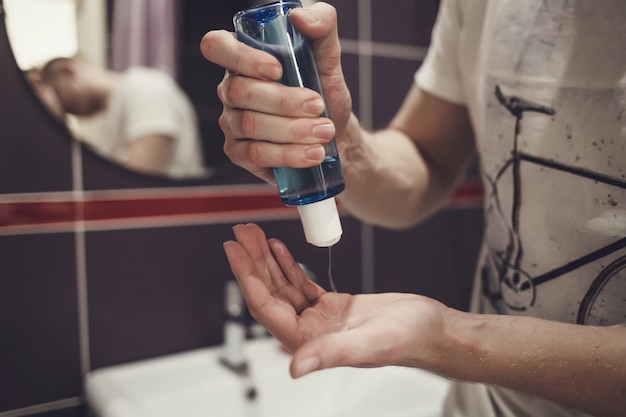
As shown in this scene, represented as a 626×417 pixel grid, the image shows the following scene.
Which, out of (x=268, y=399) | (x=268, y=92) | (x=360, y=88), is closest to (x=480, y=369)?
(x=268, y=92)

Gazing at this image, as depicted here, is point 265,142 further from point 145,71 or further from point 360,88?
point 360,88

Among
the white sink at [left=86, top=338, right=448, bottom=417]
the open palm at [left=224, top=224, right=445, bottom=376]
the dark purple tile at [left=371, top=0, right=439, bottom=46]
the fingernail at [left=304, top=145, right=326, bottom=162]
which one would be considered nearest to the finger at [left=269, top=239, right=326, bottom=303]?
the open palm at [left=224, top=224, right=445, bottom=376]

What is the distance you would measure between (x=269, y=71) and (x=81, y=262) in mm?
640

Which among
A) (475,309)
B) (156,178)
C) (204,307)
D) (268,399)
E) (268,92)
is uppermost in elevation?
(268,92)

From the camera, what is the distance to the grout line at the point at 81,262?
904 mm

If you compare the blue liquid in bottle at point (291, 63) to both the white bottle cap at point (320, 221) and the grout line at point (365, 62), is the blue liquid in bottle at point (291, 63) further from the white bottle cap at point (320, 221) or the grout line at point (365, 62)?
the grout line at point (365, 62)

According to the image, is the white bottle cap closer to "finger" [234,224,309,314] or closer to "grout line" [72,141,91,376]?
"finger" [234,224,309,314]

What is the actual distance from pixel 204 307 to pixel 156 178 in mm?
264

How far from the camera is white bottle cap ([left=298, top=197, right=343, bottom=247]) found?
18.4 inches

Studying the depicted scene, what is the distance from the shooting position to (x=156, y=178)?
98 cm

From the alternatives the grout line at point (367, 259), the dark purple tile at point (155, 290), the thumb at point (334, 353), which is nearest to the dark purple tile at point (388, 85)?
the grout line at point (367, 259)

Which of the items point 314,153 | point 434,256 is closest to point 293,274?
point 314,153

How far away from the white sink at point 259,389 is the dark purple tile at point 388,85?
0.58 metres

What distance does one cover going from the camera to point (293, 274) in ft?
1.66
